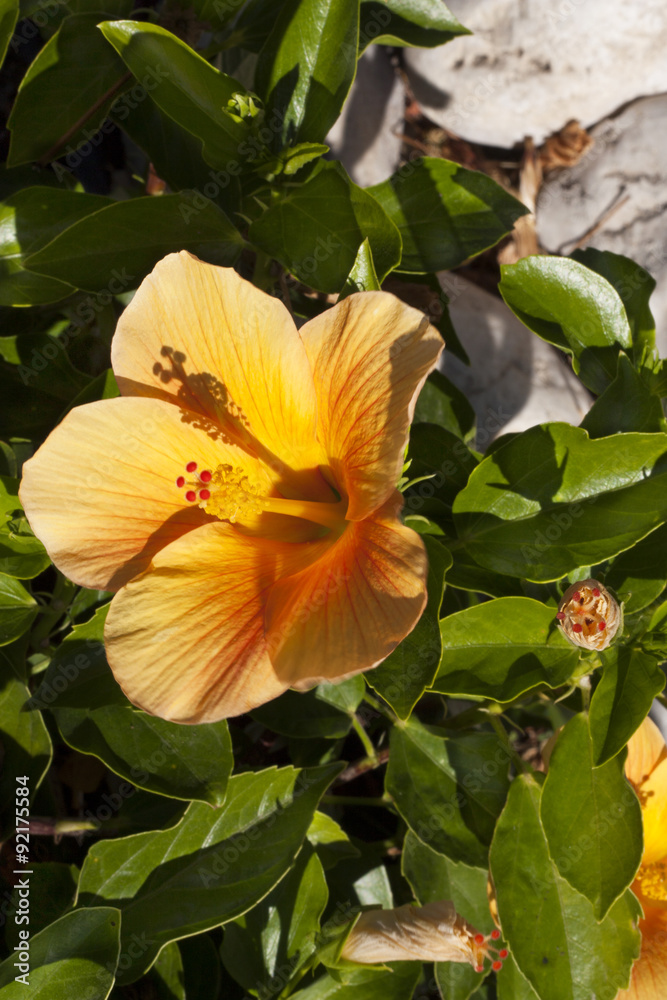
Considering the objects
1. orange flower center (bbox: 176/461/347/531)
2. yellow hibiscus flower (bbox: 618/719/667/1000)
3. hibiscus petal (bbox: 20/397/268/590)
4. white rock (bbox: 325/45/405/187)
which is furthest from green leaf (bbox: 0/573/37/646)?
white rock (bbox: 325/45/405/187)

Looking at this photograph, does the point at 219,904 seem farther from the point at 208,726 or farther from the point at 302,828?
the point at 208,726

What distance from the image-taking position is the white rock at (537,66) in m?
2.75

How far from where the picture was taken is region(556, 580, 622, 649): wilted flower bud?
1.25 m

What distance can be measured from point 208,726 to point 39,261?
881 mm

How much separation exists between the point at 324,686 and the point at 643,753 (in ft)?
2.24

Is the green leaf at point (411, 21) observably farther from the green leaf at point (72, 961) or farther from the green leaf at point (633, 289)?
the green leaf at point (72, 961)

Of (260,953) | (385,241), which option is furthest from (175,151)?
(260,953)

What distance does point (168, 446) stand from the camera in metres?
1.30

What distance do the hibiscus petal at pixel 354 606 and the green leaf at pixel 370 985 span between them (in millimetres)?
786

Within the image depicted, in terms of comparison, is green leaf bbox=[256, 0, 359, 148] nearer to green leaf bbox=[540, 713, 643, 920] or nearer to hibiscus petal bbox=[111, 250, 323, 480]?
hibiscus petal bbox=[111, 250, 323, 480]

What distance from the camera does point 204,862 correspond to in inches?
58.0

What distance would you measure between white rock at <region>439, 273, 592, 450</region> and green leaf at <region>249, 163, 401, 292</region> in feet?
4.02

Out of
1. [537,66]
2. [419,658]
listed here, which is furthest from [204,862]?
[537,66]

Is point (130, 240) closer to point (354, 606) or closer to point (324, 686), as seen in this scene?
point (354, 606)
